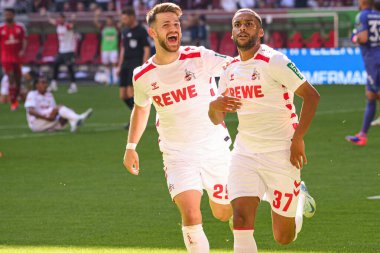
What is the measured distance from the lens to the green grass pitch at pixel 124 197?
35.2 feet

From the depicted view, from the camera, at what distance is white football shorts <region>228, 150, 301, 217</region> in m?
8.95

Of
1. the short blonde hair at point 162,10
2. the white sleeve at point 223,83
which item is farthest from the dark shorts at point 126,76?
the white sleeve at point 223,83

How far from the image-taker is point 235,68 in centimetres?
910

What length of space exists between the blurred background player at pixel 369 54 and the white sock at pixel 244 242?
9.77 m

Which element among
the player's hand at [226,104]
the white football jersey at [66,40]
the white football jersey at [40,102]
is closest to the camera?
the player's hand at [226,104]

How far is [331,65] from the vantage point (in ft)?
104

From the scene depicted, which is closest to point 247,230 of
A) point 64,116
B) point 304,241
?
point 304,241

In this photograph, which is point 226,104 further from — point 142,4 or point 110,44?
point 142,4

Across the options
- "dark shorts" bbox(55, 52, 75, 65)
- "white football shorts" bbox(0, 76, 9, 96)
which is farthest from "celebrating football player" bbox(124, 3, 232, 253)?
"dark shorts" bbox(55, 52, 75, 65)

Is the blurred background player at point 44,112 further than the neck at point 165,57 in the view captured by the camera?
Yes

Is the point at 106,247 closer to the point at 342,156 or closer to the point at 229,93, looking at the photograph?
the point at 229,93

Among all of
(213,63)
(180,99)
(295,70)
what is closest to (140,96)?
(180,99)

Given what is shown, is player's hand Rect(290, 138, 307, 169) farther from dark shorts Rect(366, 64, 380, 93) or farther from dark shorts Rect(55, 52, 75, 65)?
dark shorts Rect(55, 52, 75, 65)

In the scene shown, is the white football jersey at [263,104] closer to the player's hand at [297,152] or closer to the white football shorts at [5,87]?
the player's hand at [297,152]
